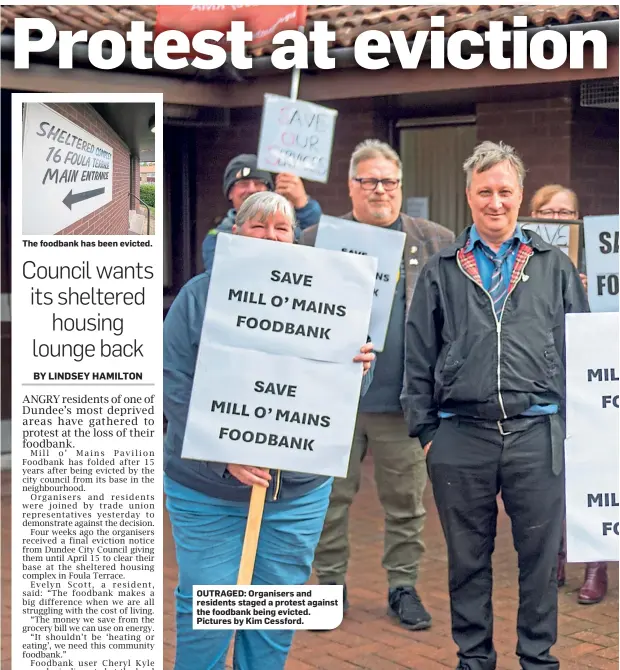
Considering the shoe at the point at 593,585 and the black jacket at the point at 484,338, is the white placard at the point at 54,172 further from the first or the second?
the shoe at the point at 593,585

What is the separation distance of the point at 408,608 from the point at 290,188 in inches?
75.1

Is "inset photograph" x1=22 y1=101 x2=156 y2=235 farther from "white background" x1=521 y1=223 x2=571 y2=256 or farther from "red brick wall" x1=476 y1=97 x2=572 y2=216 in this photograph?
"red brick wall" x1=476 y1=97 x2=572 y2=216

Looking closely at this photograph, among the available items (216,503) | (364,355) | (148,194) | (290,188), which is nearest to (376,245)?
(290,188)

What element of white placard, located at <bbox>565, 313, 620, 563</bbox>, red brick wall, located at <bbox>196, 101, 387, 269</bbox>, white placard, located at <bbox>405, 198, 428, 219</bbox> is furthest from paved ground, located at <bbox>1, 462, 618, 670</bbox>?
red brick wall, located at <bbox>196, 101, 387, 269</bbox>

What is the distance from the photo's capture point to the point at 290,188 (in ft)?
18.1

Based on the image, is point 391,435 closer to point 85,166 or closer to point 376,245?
point 376,245

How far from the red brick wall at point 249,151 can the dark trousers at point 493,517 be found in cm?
524

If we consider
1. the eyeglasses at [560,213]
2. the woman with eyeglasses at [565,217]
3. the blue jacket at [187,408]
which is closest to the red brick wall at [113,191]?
the blue jacket at [187,408]

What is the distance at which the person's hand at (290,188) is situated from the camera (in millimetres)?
5484

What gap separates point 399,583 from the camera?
5.21 m

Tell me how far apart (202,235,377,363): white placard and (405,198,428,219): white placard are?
557 cm

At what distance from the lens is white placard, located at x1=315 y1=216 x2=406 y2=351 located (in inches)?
191

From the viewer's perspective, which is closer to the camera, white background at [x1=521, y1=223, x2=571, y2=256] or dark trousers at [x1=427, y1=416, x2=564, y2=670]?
dark trousers at [x1=427, y1=416, x2=564, y2=670]

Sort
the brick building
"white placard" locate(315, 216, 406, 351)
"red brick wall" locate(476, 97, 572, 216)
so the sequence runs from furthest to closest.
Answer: "red brick wall" locate(476, 97, 572, 216) → the brick building → "white placard" locate(315, 216, 406, 351)
